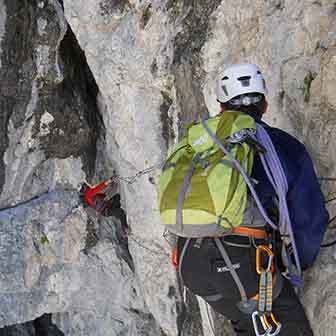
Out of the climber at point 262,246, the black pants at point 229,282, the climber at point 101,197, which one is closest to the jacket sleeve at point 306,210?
the climber at point 262,246

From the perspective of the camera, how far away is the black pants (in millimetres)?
3660

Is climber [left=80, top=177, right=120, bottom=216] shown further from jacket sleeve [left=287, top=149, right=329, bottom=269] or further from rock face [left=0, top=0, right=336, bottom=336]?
jacket sleeve [left=287, top=149, right=329, bottom=269]

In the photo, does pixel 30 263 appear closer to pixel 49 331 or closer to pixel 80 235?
pixel 80 235

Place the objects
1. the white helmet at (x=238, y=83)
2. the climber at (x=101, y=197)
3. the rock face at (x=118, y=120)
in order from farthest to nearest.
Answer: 1. the climber at (x=101, y=197)
2. the rock face at (x=118, y=120)
3. the white helmet at (x=238, y=83)

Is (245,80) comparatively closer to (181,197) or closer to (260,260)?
(181,197)

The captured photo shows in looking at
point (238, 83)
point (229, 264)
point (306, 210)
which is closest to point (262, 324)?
point (229, 264)

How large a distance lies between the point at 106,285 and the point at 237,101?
20.5ft

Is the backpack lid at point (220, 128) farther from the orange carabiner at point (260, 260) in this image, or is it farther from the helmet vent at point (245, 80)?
the orange carabiner at point (260, 260)

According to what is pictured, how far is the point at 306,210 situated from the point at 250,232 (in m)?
0.42

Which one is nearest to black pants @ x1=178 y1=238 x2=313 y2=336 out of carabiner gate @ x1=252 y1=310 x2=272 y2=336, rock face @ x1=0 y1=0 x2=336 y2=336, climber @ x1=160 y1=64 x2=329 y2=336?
climber @ x1=160 y1=64 x2=329 y2=336

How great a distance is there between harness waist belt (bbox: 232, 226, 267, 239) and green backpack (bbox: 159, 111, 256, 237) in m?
0.17

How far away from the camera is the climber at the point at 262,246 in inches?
143

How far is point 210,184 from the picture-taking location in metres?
3.38

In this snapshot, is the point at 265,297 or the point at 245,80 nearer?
the point at 265,297
